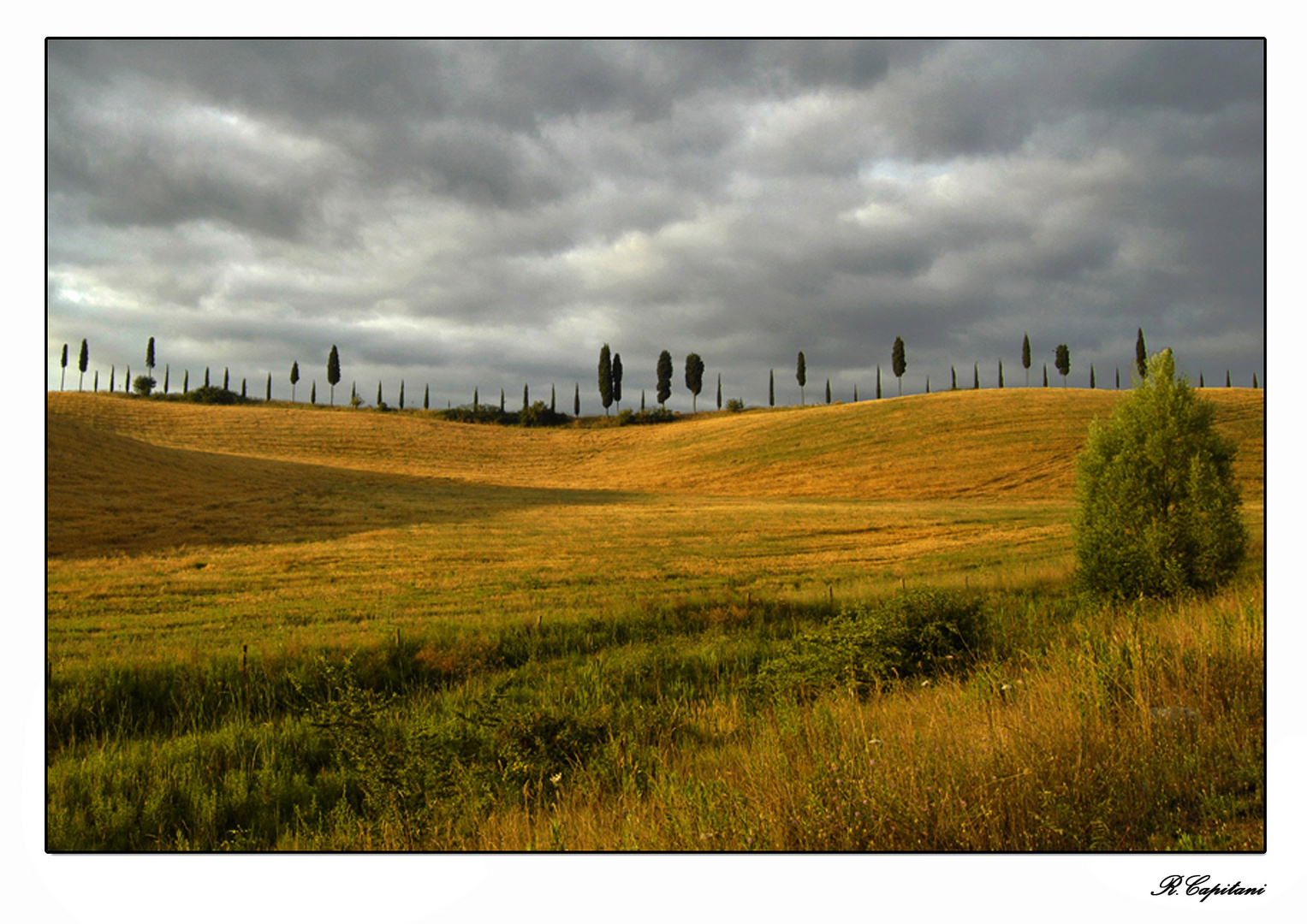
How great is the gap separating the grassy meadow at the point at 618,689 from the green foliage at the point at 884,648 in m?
0.07

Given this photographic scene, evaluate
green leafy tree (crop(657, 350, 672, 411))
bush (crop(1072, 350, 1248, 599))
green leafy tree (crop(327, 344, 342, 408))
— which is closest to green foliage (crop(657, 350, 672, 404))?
green leafy tree (crop(657, 350, 672, 411))

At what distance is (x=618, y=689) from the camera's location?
33.7 ft

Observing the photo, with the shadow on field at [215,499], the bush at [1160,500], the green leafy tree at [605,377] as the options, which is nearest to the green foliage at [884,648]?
the bush at [1160,500]

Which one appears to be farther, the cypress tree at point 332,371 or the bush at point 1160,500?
the cypress tree at point 332,371

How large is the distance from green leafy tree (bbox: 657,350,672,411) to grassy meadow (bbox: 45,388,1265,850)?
6791 centimetres

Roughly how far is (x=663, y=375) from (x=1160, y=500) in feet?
275

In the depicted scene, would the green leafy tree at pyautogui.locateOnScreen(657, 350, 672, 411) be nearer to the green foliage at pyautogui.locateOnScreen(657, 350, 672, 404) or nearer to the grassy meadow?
the green foliage at pyautogui.locateOnScreen(657, 350, 672, 404)

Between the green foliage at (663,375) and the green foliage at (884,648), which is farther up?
the green foliage at (663,375)

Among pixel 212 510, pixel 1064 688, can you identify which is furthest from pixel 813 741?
pixel 212 510

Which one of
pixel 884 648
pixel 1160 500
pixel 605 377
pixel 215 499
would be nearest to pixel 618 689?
pixel 884 648

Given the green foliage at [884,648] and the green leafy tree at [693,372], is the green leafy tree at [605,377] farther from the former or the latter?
the green foliage at [884,648]

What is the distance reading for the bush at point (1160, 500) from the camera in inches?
498

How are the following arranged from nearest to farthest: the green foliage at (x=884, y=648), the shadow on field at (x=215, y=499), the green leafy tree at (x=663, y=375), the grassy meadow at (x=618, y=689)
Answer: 1. the grassy meadow at (x=618, y=689)
2. the green foliage at (x=884, y=648)
3. the shadow on field at (x=215, y=499)
4. the green leafy tree at (x=663, y=375)
